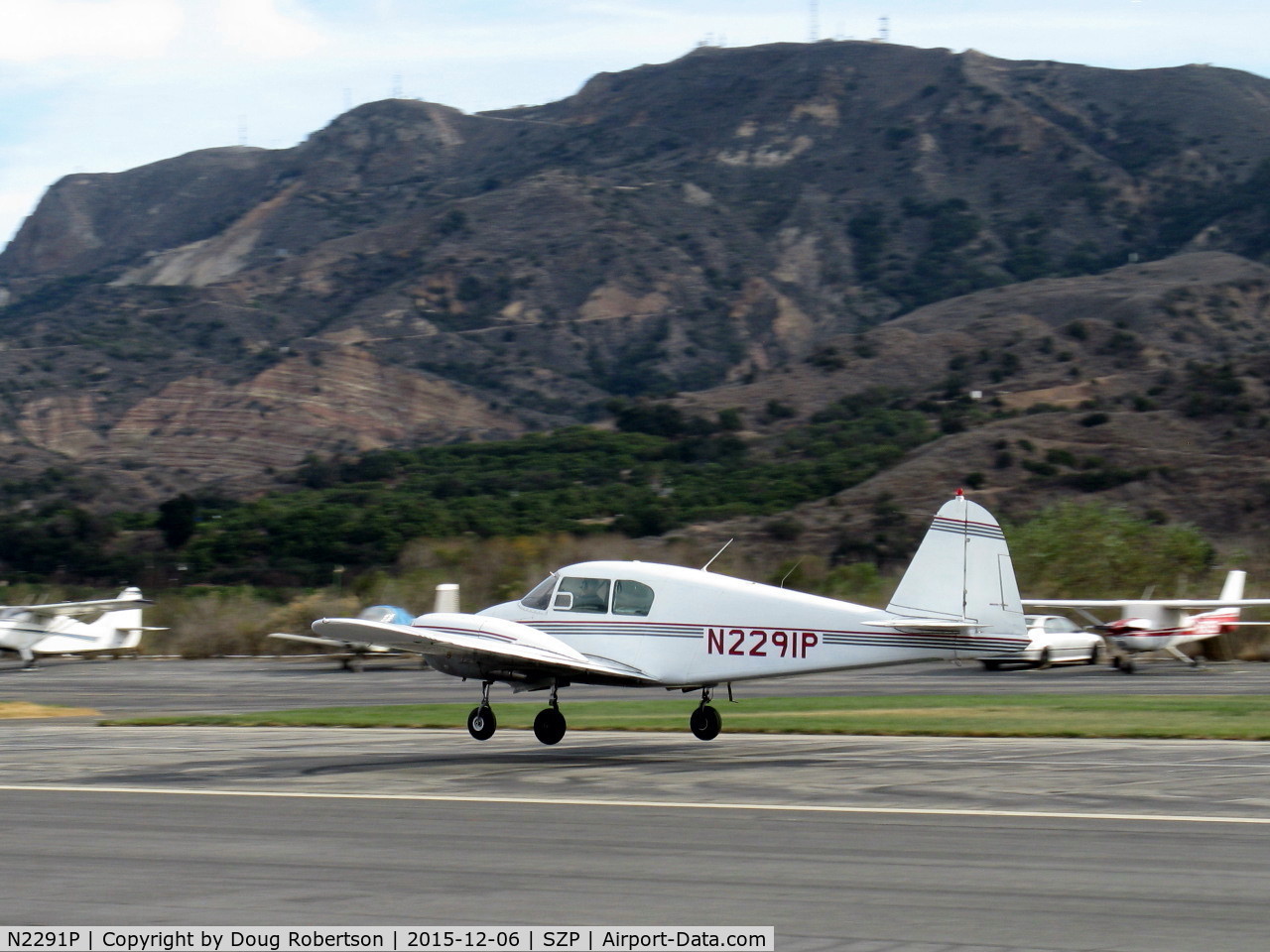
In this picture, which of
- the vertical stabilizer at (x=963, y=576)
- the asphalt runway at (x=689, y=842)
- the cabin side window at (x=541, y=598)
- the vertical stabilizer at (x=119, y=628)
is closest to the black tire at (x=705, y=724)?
the asphalt runway at (x=689, y=842)

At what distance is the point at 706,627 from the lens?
1748 centimetres

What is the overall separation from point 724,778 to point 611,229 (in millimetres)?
152341

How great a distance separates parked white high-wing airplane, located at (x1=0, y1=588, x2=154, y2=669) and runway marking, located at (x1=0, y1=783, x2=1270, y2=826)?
110 feet

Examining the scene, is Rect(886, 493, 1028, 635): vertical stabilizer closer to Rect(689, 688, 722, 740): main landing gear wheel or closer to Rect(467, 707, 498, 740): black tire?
Rect(689, 688, 722, 740): main landing gear wheel

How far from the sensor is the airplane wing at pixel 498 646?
17.3m

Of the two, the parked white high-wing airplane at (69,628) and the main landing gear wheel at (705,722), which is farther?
the parked white high-wing airplane at (69,628)

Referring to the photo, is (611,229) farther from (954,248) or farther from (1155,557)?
(1155,557)

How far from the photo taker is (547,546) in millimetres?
57375

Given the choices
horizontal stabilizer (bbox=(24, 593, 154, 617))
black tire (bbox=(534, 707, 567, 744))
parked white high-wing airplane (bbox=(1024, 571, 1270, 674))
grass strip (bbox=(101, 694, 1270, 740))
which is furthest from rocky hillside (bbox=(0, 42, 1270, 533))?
black tire (bbox=(534, 707, 567, 744))

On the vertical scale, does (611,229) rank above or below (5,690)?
above

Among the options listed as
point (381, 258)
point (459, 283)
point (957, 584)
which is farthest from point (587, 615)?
point (381, 258)

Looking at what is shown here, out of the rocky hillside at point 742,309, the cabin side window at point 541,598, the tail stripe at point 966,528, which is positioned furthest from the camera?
the rocky hillside at point 742,309

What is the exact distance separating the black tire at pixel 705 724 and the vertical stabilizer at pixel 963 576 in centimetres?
342

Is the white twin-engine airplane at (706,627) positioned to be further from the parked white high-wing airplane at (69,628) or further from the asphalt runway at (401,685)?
the parked white high-wing airplane at (69,628)
